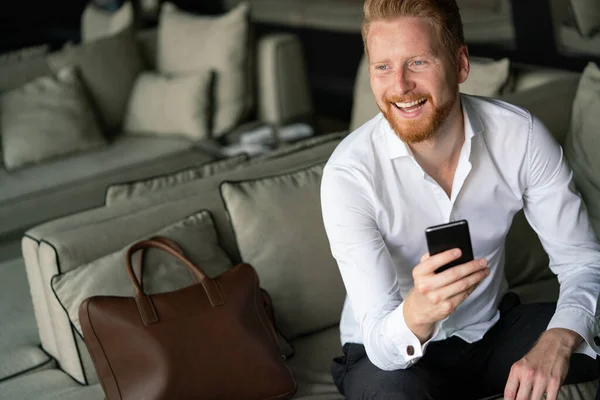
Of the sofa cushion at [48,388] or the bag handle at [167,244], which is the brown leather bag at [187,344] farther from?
the sofa cushion at [48,388]

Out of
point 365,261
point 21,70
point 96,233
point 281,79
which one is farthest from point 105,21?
point 365,261

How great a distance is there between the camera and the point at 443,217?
5.32ft

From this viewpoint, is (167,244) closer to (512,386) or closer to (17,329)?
(17,329)

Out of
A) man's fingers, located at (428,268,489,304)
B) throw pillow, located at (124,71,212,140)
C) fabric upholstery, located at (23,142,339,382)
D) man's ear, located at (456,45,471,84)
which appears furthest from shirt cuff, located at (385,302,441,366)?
throw pillow, located at (124,71,212,140)

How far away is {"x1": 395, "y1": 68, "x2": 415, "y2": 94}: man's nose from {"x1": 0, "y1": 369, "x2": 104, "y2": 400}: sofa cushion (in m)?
0.94

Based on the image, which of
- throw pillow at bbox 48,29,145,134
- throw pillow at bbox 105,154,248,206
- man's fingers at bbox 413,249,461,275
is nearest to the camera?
man's fingers at bbox 413,249,461,275

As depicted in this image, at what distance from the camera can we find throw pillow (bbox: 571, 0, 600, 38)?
9.27 ft

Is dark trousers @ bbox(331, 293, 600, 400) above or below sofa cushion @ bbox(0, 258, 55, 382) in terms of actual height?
above

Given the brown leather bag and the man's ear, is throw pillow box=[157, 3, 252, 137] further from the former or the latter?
the man's ear

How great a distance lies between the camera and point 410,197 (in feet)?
5.26

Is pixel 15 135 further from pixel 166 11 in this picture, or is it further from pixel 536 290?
pixel 536 290

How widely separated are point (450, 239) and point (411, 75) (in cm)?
41

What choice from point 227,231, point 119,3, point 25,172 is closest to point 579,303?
point 227,231

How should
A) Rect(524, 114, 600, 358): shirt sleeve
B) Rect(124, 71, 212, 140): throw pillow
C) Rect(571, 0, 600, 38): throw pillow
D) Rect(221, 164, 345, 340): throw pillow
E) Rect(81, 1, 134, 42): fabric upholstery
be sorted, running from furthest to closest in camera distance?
Rect(81, 1, 134, 42): fabric upholstery
Rect(124, 71, 212, 140): throw pillow
Rect(571, 0, 600, 38): throw pillow
Rect(221, 164, 345, 340): throw pillow
Rect(524, 114, 600, 358): shirt sleeve
